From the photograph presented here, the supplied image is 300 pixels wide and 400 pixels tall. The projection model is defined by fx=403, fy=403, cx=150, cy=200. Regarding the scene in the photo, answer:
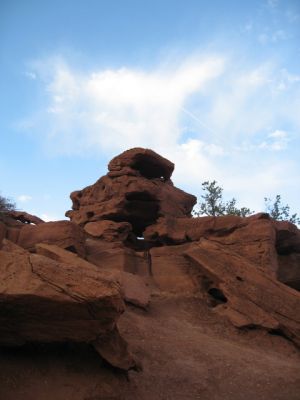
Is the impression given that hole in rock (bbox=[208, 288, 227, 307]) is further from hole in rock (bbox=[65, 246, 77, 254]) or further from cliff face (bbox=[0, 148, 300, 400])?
hole in rock (bbox=[65, 246, 77, 254])

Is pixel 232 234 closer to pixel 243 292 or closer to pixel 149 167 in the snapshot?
pixel 243 292

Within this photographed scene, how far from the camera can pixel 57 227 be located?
13281 mm

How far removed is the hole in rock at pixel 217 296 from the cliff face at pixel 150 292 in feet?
0.13

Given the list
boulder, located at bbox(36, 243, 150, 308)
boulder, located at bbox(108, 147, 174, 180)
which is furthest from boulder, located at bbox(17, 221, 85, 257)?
boulder, located at bbox(108, 147, 174, 180)

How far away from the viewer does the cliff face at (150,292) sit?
6.14 metres

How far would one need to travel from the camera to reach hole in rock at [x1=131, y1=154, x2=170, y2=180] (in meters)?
18.6

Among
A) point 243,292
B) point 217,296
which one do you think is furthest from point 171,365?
point 217,296

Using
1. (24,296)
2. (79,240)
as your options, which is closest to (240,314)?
(79,240)

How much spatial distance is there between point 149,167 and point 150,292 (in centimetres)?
721

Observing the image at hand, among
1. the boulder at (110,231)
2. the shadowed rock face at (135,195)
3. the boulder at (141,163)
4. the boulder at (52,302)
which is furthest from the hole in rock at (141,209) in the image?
the boulder at (52,302)

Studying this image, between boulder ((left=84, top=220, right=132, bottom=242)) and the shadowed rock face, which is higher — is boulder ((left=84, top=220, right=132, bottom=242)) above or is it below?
below

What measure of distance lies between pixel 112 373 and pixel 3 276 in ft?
8.37

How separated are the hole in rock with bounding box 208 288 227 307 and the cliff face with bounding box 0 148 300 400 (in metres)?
0.04

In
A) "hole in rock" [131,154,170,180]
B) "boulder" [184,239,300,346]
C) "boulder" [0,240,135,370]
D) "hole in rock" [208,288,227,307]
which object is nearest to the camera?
"boulder" [0,240,135,370]
